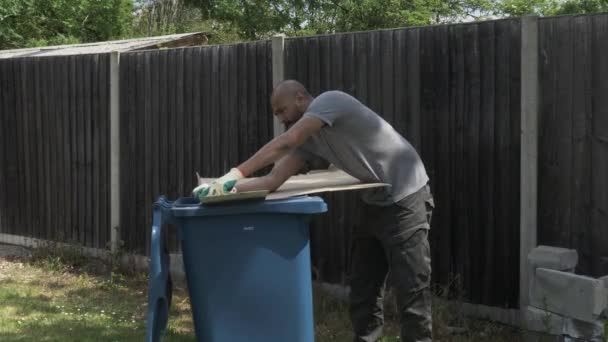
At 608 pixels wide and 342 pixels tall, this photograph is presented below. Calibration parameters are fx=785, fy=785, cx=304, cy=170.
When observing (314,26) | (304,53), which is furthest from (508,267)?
(314,26)

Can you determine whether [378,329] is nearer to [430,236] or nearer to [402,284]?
[402,284]

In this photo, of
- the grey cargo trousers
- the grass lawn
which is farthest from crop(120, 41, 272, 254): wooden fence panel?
the grey cargo trousers

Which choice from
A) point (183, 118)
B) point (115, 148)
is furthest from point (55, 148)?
point (183, 118)

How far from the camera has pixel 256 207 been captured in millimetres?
3693

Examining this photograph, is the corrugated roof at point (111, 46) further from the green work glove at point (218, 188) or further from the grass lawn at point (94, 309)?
the green work glove at point (218, 188)

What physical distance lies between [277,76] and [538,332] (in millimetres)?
2820

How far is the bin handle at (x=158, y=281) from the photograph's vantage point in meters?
3.69

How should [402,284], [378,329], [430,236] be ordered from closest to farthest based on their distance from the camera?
[402,284]
[378,329]
[430,236]

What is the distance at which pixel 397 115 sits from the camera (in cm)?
565

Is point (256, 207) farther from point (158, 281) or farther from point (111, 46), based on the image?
point (111, 46)

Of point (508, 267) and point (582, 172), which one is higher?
point (582, 172)

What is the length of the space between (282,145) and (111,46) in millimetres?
6962

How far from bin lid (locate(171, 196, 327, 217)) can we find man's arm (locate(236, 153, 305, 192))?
12 cm

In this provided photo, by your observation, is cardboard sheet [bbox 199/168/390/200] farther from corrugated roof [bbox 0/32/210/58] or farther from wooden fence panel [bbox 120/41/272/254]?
corrugated roof [bbox 0/32/210/58]
